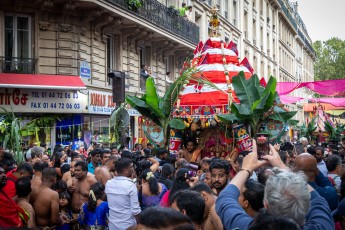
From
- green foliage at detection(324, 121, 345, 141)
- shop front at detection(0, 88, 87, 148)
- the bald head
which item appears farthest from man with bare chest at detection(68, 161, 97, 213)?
green foliage at detection(324, 121, 345, 141)

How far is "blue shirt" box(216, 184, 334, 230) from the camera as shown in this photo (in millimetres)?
3061

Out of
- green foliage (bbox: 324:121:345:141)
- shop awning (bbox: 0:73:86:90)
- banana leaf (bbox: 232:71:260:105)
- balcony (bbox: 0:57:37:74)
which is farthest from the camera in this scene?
green foliage (bbox: 324:121:345:141)

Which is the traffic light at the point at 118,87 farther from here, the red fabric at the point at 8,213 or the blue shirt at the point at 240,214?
the blue shirt at the point at 240,214

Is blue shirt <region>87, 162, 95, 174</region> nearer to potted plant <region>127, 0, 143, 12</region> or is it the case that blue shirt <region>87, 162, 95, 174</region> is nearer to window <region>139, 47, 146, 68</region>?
potted plant <region>127, 0, 143, 12</region>

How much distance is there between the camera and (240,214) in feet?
10.1

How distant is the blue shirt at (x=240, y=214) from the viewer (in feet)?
10.0

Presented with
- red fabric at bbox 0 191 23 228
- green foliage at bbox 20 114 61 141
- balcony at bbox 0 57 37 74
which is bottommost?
red fabric at bbox 0 191 23 228

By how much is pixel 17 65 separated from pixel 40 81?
1019 mm

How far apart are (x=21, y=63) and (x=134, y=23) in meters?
5.47

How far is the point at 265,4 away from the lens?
46094 mm

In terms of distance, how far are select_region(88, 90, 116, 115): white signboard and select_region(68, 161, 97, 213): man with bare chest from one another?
35.6ft

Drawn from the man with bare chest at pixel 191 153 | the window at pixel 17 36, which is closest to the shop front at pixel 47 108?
the window at pixel 17 36

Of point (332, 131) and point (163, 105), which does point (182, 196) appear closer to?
point (163, 105)

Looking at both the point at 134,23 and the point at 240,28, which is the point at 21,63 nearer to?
the point at 134,23
